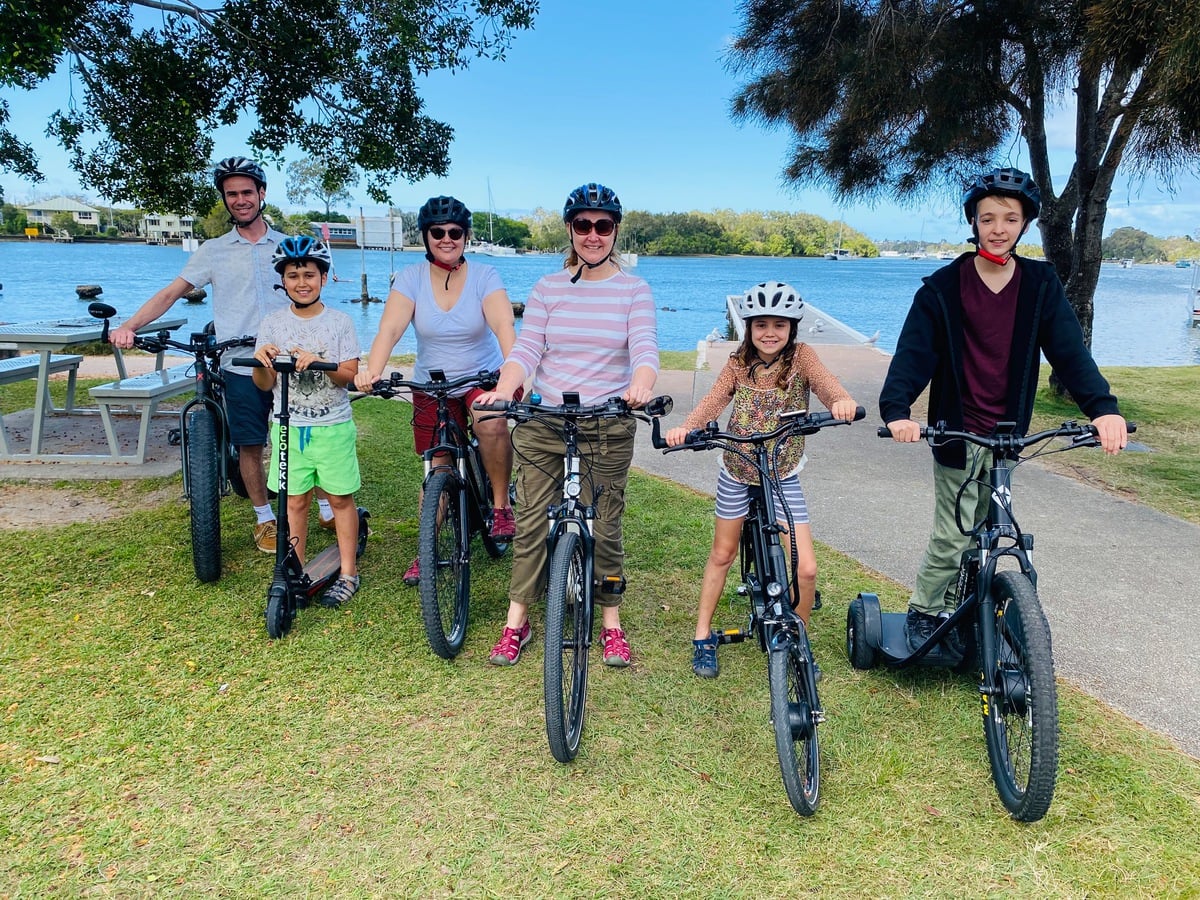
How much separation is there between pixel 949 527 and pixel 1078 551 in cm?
274

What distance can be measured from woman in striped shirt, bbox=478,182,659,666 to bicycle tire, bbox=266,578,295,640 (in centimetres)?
112

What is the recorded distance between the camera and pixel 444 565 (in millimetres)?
3969

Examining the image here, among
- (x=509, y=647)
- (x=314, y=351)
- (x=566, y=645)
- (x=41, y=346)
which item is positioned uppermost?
(x=314, y=351)

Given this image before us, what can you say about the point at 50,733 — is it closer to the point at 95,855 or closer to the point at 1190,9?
the point at 95,855

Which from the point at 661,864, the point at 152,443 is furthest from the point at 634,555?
the point at 152,443

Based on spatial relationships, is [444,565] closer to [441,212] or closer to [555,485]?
[555,485]

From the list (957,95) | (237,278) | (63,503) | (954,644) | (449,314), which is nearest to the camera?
(954,644)

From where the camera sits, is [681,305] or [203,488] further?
[681,305]

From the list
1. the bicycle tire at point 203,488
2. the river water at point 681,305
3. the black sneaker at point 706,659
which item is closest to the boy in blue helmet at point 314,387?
the bicycle tire at point 203,488

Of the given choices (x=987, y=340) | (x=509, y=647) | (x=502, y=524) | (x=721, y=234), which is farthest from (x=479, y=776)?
(x=721, y=234)

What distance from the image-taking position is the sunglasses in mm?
3562

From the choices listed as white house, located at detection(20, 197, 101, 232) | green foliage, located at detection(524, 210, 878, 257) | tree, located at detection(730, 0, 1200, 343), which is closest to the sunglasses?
tree, located at detection(730, 0, 1200, 343)

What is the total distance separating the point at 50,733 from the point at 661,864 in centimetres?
250

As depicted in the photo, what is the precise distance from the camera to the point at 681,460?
8.48m
